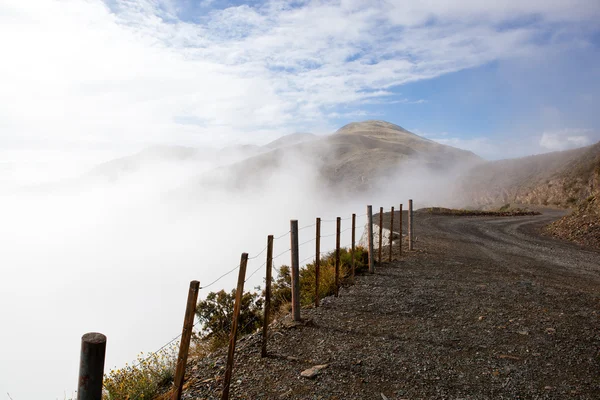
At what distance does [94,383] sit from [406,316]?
6.59m

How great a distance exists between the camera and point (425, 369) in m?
5.60

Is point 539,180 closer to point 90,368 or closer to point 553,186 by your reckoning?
point 553,186

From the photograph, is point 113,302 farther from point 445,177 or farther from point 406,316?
point 406,316

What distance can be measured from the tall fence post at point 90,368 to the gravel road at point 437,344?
8.51 ft

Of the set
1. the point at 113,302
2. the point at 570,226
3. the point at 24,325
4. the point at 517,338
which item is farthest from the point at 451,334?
the point at 24,325

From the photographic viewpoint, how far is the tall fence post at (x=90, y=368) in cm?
278

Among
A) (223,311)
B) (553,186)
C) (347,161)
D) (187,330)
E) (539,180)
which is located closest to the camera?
(187,330)

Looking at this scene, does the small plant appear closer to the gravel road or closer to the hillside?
the gravel road

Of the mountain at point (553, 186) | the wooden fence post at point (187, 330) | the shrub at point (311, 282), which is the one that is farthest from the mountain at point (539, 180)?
the wooden fence post at point (187, 330)

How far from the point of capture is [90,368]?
2.79m

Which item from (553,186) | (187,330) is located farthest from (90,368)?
(553,186)

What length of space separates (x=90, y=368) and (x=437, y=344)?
5479mm

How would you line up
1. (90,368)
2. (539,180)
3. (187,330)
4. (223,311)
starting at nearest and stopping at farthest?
(90,368)
(187,330)
(223,311)
(539,180)

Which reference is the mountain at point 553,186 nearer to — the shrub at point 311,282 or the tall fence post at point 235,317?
the shrub at point 311,282
